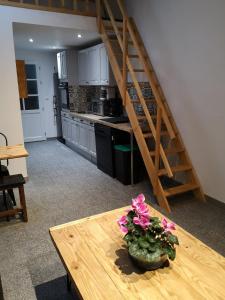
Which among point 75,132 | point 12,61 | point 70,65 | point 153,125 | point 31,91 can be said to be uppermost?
point 70,65

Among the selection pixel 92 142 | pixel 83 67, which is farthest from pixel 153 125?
pixel 83 67

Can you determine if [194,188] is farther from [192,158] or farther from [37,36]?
Result: [37,36]

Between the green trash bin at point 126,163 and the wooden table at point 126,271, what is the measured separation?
2.14 m

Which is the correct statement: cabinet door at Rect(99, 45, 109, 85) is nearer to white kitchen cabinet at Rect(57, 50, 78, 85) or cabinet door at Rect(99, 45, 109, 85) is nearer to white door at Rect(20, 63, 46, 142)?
white kitchen cabinet at Rect(57, 50, 78, 85)

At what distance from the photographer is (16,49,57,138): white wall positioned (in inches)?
259

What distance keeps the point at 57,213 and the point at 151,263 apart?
79.0 inches

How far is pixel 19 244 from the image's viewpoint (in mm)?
2465

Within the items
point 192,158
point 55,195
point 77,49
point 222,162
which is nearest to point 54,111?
point 77,49

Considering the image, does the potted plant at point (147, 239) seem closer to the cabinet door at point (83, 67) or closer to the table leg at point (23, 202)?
the table leg at point (23, 202)

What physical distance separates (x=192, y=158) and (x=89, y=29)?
272 centimetres

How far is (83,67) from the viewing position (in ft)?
18.2

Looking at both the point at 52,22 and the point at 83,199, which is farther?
the point at 52,22

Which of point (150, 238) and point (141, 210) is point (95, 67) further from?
point (150, 238)

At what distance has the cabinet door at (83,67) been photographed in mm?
5402
